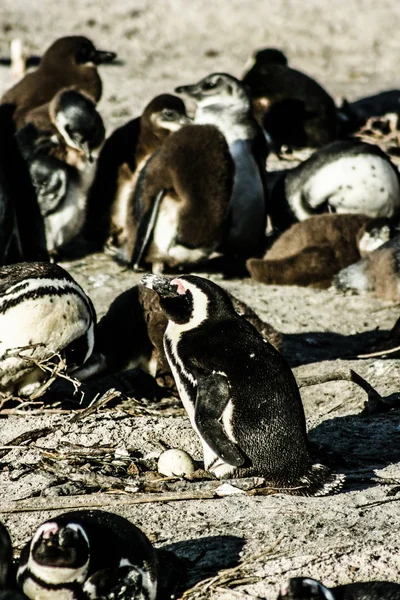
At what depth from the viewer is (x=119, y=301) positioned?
6023 millimetres

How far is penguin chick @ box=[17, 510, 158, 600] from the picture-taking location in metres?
2.99

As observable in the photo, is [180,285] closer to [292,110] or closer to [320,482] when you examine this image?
[320,482]

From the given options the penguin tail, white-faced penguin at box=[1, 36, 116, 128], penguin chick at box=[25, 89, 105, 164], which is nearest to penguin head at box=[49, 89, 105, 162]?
penguin chick at box=[25, 89, 105, 164]

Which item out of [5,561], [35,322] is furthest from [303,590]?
[35,322]

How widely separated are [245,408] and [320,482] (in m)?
Result: 0.35

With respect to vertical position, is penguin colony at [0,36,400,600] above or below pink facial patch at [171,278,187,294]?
below

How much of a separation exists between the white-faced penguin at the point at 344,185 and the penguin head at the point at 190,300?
4.77 m

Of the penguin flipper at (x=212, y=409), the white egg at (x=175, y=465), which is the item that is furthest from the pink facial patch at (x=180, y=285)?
the white egg at (x=175, y=465)

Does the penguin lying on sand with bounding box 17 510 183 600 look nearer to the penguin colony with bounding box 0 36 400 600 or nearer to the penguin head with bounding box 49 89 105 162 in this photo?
the penguin colony with bounding box 0 36 400 600

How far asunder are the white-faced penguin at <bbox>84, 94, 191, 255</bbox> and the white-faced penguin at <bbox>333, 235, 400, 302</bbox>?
1787mm

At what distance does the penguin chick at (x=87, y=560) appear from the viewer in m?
2.99

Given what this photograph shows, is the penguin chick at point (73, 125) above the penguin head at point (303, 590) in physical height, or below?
below

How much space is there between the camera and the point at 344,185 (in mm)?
9172

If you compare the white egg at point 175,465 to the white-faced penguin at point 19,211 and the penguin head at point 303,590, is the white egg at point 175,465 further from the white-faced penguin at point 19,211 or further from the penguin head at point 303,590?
the white-faced penguin at point 19,211
